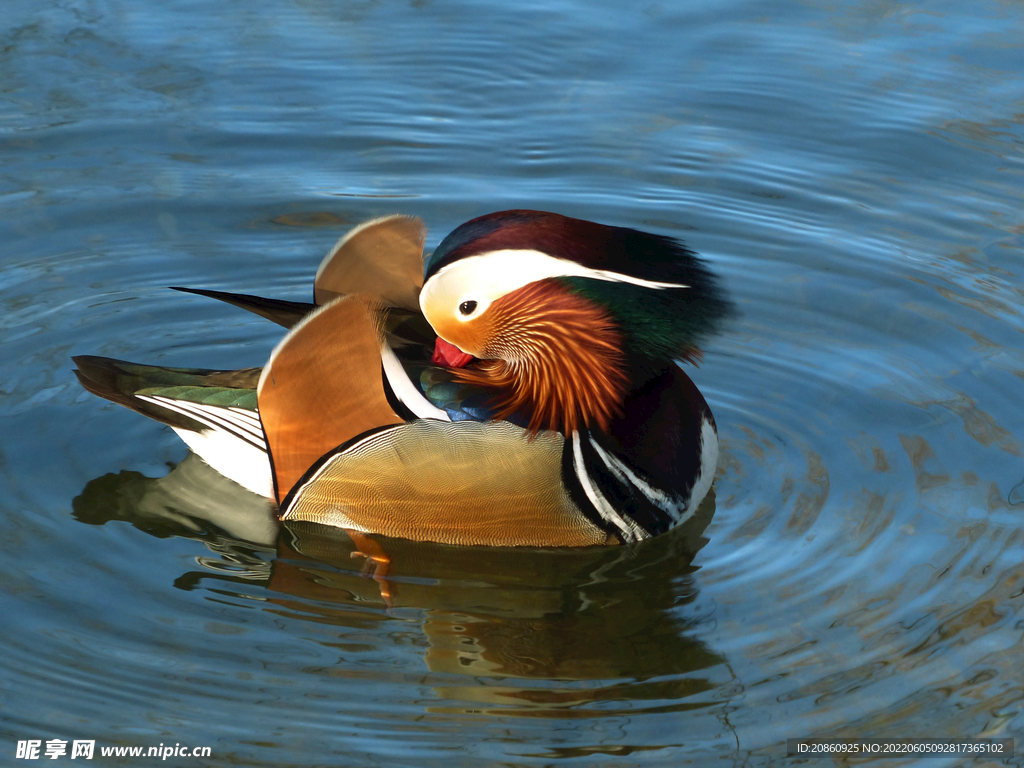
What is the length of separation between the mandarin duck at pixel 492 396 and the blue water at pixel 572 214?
22 centimetres

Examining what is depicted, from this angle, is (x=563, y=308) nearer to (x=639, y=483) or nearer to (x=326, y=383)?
(x=639, y=483)

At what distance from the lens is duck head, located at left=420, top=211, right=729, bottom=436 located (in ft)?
14.1

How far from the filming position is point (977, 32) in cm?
873

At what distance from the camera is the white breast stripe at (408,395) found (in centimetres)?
443

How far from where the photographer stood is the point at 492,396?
4547 mm

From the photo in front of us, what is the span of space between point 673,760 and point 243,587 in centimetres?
165

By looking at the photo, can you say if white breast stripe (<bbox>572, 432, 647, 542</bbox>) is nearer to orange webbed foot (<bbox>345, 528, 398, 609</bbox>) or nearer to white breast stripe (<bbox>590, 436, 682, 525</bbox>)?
white breast stripe (<bbox>590, 436, 682, 525</bbox>)

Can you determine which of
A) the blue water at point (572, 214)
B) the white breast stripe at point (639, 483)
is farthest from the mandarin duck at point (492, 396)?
Answer: the blue water at point (572, 214)


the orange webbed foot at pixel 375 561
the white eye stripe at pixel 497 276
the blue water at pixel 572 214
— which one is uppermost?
the white eye stripe at pixel 497 276

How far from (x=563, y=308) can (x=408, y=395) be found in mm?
622

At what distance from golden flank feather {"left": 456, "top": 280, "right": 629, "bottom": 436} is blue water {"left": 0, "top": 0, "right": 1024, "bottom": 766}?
578 mm

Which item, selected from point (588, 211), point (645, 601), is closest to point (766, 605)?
point (645, 601)

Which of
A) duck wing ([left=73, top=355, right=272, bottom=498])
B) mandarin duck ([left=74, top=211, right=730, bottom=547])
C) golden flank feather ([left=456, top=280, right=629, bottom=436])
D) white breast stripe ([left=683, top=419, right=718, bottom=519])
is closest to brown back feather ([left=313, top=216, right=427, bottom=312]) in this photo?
mandarin duck ([left=74, top=211, right=730, bottom=547])

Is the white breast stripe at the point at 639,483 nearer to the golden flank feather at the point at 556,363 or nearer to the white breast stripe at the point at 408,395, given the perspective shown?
the golden flank feather at the point at 556,363
